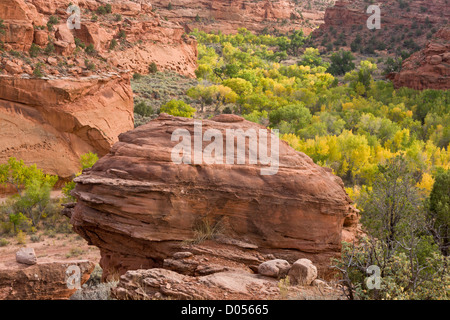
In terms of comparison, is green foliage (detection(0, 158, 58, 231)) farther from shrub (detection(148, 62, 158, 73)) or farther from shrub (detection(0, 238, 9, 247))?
shrub (detection(148, 62, 158, 73))

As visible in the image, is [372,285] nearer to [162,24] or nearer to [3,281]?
[3,281]

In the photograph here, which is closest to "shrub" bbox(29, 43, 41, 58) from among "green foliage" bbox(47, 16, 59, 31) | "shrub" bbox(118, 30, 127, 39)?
"green foliage" bbox(47, 16, 59, 31)

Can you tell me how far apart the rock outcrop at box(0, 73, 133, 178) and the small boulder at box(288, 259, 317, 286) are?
68.3ft

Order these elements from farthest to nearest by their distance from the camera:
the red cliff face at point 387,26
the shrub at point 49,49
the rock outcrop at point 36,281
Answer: the red cliff face at point 387,26 < the shrub at point 49,49 < the rock outcrop at point 36,281

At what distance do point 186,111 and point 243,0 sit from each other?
82.5 m

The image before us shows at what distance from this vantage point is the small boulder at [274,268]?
985cm

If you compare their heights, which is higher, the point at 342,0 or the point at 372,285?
the point at 342,0

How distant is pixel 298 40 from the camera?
90.8m

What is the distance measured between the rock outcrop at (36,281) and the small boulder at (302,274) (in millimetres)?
6732

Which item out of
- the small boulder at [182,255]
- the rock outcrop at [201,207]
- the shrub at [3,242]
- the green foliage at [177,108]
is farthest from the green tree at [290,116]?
the small boulder at [182,255]

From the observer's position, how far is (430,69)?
171ft

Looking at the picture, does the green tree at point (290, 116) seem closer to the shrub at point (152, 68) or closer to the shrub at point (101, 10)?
the shrub at point (152, 68)

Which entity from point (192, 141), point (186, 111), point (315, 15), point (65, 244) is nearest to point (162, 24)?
point (186, 111)

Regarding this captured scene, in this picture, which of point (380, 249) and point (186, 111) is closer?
point (380, 249)
